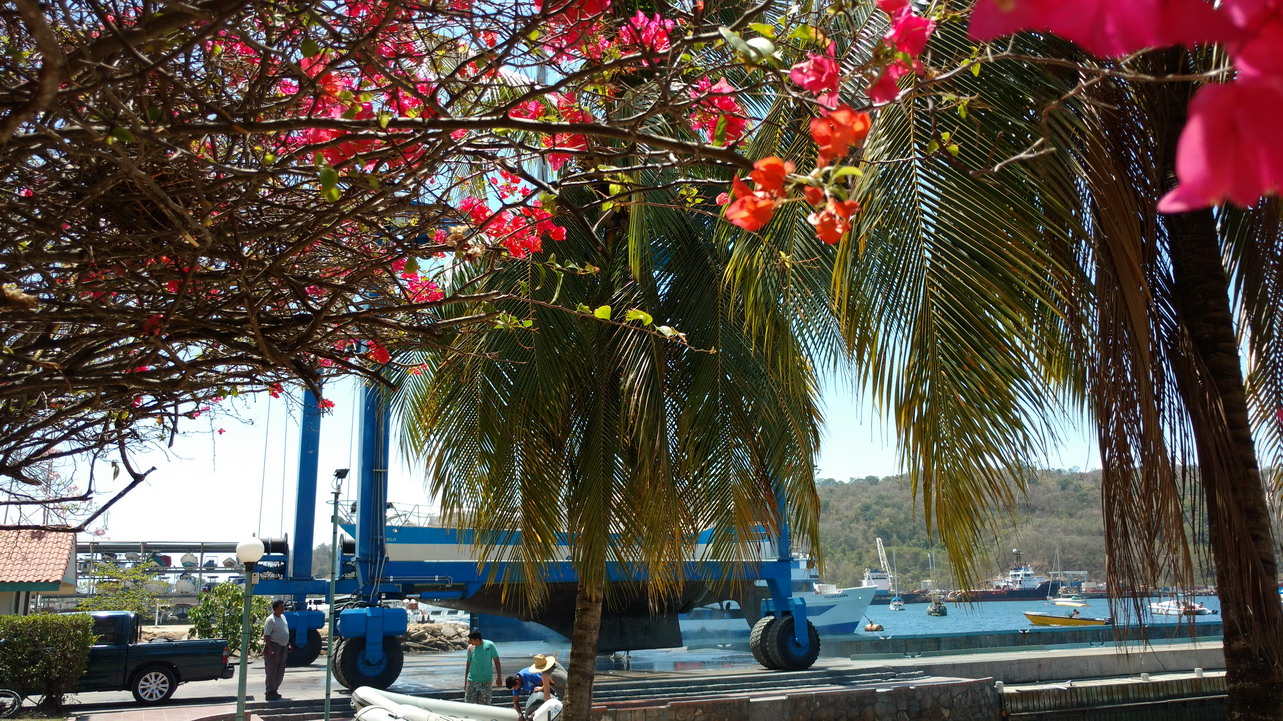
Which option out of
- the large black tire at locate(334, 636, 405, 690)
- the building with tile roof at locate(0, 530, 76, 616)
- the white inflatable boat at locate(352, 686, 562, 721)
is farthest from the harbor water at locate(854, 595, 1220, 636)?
the white inflatable boat at locate(352, 686, 562, 721)

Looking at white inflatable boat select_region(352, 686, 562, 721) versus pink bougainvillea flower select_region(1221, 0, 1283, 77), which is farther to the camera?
white inflatable boat select_region(352, 686, 562, 721)

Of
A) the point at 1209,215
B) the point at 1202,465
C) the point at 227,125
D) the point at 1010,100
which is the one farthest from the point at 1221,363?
the point at 227,125

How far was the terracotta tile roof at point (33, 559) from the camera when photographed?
15.6 m

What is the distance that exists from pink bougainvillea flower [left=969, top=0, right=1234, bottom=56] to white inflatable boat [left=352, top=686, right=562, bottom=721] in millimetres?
8864

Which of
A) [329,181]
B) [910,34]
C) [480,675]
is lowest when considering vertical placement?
[480,675]

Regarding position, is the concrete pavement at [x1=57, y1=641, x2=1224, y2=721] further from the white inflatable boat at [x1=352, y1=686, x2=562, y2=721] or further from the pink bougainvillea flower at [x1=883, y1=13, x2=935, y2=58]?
the pink bougainvillea flower at [x1=883, y1=13, x2=935, y2=58]

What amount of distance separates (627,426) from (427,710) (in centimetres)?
414

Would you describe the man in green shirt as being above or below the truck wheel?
above

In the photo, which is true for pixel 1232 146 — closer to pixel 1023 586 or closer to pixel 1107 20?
pixel 1107 20

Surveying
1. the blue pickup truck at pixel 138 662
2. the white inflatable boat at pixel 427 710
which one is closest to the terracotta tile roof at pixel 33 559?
the blue pickup truck at pixel 138 662

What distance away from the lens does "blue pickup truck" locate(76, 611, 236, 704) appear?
13.3m

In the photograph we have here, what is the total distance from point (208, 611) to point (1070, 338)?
23.9 metres

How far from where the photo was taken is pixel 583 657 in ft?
25.3

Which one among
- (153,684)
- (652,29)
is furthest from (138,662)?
(652,29)
